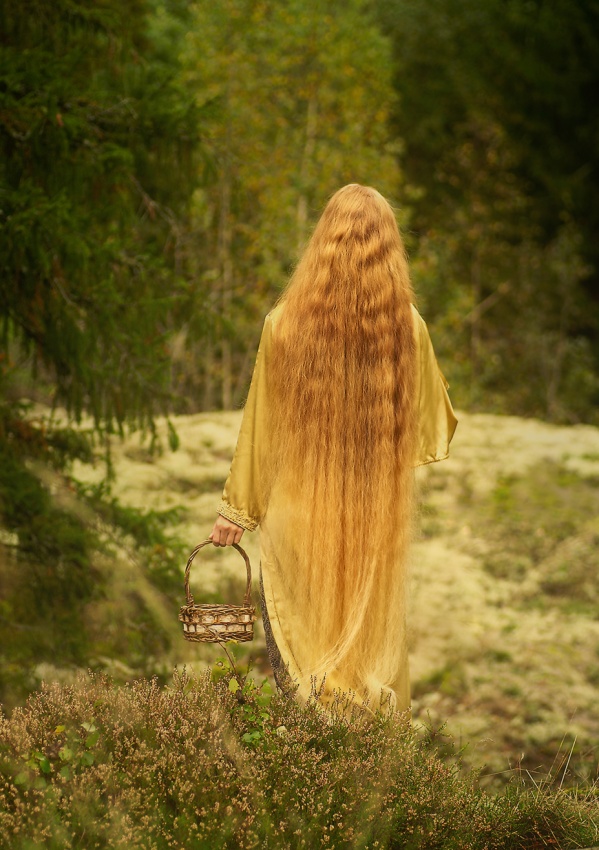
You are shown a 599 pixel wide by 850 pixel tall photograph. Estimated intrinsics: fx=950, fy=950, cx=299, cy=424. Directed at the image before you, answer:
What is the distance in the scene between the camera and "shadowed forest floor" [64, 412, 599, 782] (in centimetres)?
529

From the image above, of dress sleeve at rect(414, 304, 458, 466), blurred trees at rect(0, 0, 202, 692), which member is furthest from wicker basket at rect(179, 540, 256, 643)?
blurred trees at rect(0, 0, 202, 692)

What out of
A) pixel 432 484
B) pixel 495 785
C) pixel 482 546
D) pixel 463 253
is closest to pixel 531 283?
pixel 463 253

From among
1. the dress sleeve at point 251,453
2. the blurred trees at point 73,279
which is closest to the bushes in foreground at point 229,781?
the dress sleeve at point 251,453

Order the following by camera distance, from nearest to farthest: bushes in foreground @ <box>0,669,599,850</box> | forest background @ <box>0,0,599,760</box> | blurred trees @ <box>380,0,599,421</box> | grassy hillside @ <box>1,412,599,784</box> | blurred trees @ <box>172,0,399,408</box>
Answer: bushes in foreground @ <box>0,669,599,850</box> < forest background @ <box>0,0,599,760</box> < grassy hillside @ <box>1,412,599,784</box> < blurred trees @ <box>172,0,399,408</box> < blurred trees @ <box>380,0,599,421</box>

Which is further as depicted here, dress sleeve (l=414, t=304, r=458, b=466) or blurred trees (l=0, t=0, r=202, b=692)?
blurred trees (l=0, t=0, r=202, b=692)

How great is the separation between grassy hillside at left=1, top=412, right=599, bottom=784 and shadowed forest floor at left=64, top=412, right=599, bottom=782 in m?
0.01

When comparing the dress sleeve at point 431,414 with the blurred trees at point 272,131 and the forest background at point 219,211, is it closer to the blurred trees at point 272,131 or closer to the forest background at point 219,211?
the forest background at point 219,211

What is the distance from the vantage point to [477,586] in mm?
7391

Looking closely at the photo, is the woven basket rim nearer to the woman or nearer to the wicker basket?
the wicker basket

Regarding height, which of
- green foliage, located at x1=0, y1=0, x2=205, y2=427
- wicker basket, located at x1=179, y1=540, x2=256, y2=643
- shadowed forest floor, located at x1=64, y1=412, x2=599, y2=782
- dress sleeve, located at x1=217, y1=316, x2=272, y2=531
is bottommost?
shadowed forest floor, located at x1=64, y1=412, x2=599, y2=782

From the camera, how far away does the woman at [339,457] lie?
112 inches

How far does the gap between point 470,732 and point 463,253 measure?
13.1m

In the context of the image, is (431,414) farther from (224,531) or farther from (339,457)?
(224,531)

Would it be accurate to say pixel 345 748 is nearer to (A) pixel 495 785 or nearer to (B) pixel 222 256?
(A) pixel 495 785
